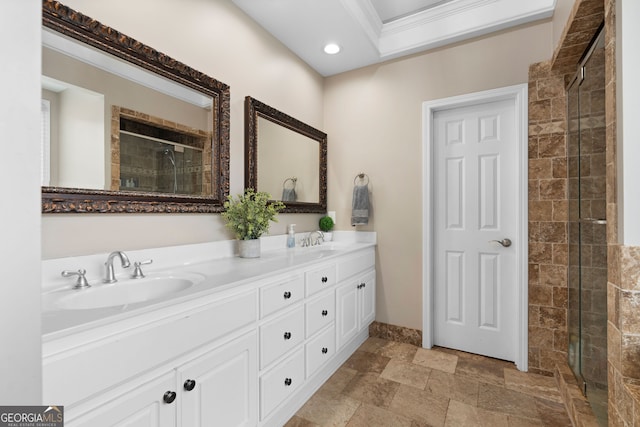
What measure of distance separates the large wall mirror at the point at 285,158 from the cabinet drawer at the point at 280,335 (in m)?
0.95

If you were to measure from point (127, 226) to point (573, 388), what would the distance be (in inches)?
104

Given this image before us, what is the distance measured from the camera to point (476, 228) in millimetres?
2527

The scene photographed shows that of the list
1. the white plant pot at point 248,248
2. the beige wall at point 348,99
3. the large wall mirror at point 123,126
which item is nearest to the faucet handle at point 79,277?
the beige wall at point 348,99

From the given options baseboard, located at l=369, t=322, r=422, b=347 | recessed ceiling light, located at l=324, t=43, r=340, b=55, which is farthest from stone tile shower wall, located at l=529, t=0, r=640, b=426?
recessed ceiling light, located at l=324, t=43, r=340, b=55

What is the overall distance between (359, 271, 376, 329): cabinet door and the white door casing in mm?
440

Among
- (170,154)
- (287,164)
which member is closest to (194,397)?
(170,154)

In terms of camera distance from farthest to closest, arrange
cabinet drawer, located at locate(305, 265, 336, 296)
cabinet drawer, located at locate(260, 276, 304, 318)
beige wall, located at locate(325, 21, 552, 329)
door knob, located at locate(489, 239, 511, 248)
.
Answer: beige wall, located at locate(325, 21, 552, 329), door knob, located at locate(489, 239, 511, 248), cabinet drawer, located at locate(305, 265, 336, 296), cabinet drawer, located at locate(260, 276, 304, 318)

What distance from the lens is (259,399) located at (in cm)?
148

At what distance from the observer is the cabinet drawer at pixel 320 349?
1.89 meters

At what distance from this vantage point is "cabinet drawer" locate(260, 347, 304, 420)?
4.94 ft

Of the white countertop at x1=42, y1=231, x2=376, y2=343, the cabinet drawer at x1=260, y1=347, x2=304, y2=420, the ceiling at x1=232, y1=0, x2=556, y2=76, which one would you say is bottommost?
the cabinet drawer at x1=260, y1=347, x2=304, y2=420

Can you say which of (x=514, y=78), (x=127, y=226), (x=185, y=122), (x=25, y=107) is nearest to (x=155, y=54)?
(x=185, y=122)

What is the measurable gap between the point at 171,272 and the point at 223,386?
0.59 m

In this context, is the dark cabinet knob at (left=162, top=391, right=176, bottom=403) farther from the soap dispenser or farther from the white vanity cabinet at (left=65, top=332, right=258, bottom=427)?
the soap dispenser
